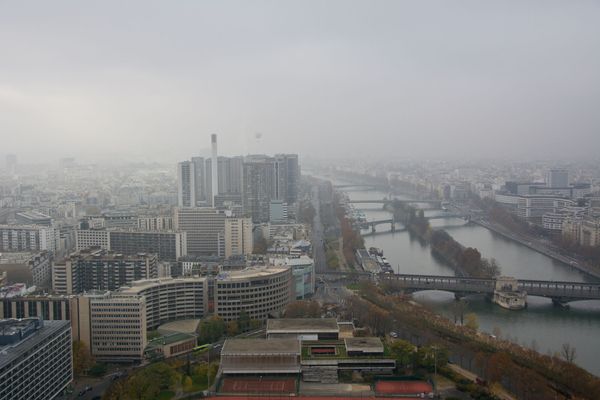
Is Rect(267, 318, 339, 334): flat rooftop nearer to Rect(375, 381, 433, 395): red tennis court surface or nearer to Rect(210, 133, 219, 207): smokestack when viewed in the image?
Rect(375, 381, 433, 395): red tennis court surface

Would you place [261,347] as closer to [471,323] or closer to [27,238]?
[471,323]

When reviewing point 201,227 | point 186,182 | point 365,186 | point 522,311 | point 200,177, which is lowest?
point 522,311

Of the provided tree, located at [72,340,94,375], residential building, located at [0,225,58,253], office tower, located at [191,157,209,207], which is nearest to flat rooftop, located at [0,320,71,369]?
tree, located at [72,340,94,375]

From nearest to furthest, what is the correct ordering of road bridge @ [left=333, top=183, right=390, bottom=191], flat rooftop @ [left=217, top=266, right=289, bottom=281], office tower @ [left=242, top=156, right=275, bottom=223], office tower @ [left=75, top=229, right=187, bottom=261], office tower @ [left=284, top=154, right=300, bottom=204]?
flat rooftop @ [left=217, top=266, right=289, bottom=281], office tower @ [left=75, top=229, right=187, bottom=261], office tower @ [left=242, top=156, right=275, bottom=223], office tower @ [left=284, top=154, right=300, bottom=204], road bridge @ [left=333, top=183, right=390, bottom=191]

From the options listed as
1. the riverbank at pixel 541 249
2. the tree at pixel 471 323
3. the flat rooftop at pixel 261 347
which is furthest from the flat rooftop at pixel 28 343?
the riverbank at pixel 541 249

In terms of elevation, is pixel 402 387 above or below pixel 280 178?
below

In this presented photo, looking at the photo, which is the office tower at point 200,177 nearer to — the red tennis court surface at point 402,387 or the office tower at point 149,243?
the office tower at point 149,243

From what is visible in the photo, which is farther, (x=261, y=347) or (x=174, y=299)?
(x=174, y=299)

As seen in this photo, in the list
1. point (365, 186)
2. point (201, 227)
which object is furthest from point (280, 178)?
point (365, 186)
